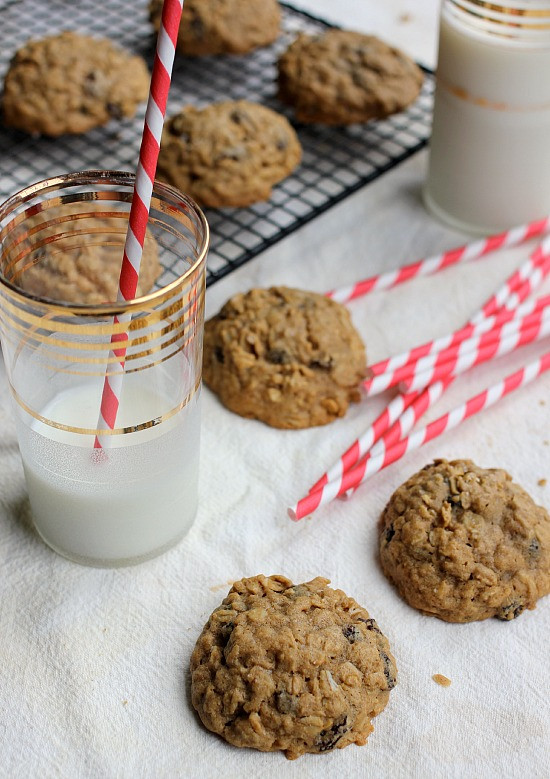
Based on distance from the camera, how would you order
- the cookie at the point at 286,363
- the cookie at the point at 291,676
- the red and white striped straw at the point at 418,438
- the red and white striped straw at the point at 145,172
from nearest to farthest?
the red and white striped straw at the point at 145,172 → the cookie at the point at 291,676 → the red and white striped straw at the point at 418,438 → the cookie at the point at 286,363

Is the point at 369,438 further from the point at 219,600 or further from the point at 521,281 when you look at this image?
the point at 521,281

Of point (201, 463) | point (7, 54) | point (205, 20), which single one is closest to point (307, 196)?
point (205, 20)

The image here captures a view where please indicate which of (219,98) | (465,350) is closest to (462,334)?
(465,350)

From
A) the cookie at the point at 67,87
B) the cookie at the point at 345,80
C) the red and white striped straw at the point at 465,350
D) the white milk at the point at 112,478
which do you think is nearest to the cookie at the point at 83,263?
the white milk at the point at 112,478

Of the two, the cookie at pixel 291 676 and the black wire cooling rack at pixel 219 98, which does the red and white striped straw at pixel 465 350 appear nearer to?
the black wire cooling rack at pixel 219 98

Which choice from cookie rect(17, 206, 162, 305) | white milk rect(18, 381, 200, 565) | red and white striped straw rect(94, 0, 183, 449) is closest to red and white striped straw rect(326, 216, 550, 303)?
cookie rect(17, 206, 162, 305)

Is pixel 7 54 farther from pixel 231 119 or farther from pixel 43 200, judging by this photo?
pixel 43 200
